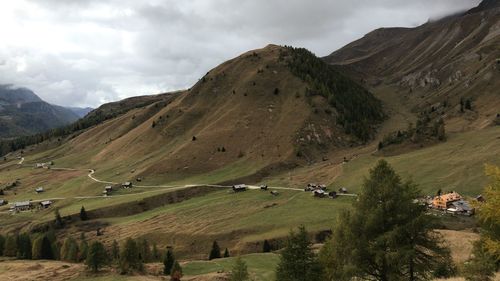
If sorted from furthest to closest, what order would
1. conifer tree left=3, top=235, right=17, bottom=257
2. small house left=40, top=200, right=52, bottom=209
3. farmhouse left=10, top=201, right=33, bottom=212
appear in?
farmhouse left=10, top=201, right=33, bottom=212
small house left=40, top=200, right=52, bottom=209
conifer tree left=3, top=235, right=17, bottom=257

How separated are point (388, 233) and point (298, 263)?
14872mm

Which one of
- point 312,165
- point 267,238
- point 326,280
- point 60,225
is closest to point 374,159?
point 312,165

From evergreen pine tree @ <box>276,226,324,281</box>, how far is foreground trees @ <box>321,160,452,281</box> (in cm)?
1058

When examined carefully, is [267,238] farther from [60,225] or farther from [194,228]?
[60,225]

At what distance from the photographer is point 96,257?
3438 inches

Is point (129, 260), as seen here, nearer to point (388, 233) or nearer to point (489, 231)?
point (388, 233)

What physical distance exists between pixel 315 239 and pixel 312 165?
3165 inches

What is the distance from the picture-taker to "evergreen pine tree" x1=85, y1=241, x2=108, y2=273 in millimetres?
86062

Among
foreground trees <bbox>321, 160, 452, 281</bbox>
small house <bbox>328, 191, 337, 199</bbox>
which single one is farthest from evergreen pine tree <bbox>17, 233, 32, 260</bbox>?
foreground trees <bbox>321, 160, 452, 281</bbox>

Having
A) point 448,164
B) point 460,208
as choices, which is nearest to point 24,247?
point 460,208

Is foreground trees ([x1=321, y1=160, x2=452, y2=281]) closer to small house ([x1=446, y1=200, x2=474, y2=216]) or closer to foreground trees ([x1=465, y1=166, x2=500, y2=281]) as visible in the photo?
foreground trees ([x1=465, y1=166, x2=500, y2=281])

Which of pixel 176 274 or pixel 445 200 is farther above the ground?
pixel 445 200

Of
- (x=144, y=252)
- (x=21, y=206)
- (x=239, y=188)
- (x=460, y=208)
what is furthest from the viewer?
(x=21, y=206)

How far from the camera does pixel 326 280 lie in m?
48.2
